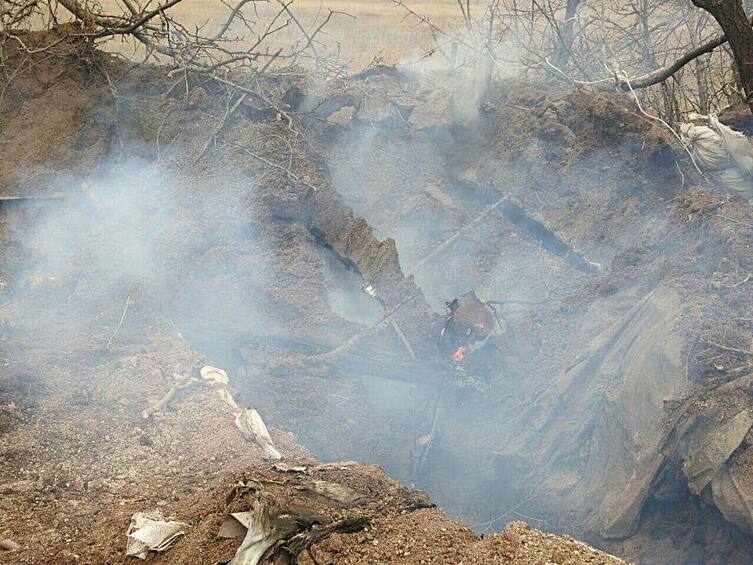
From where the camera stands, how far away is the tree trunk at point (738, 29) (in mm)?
3832

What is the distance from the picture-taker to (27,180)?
7.29 m

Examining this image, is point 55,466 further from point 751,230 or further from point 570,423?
point 751,230

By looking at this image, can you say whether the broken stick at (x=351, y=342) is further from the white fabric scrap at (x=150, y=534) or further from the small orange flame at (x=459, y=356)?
the white fabric scrap at (x=150, y=534)

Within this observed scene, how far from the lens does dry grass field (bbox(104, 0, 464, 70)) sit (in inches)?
689

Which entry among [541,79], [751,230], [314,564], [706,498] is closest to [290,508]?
[314,564]

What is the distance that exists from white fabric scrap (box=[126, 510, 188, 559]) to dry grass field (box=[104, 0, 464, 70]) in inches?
552

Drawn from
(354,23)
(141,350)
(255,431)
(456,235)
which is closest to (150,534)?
(255,431)

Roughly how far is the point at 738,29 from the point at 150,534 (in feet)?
13.9

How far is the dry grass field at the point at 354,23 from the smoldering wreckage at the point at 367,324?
7.74 meters

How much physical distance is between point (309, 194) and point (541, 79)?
448 cm

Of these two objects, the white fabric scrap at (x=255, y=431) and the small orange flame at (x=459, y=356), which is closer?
the white fabric scrap at (x=255, y=431)

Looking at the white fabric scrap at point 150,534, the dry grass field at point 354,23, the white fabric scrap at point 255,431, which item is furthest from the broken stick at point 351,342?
the dry grass field at point 354,23

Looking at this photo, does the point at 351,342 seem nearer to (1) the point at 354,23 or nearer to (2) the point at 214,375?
(2) the point at 214,375

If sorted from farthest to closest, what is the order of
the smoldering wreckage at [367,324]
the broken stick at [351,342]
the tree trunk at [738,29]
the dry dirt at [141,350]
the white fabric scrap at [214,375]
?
the broken stick at [351,342] < the white fabric scrap at [214,375] < the tree trunk at [738,29] < the smoldering wreckage at [367,324] < the dry dirt at [141,350]
